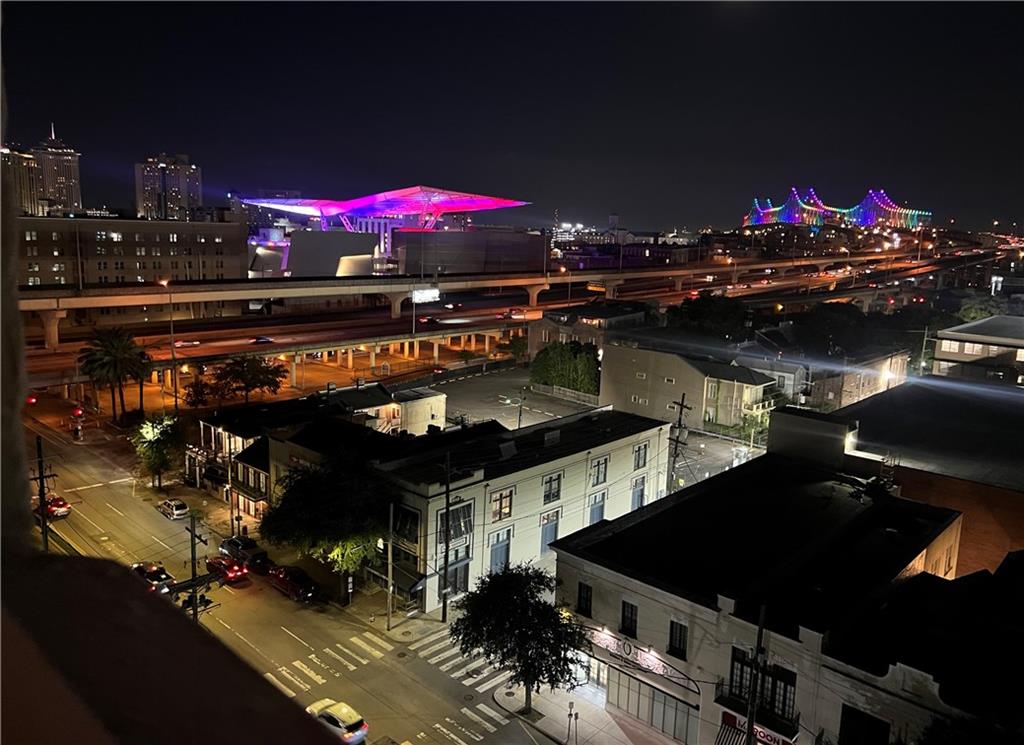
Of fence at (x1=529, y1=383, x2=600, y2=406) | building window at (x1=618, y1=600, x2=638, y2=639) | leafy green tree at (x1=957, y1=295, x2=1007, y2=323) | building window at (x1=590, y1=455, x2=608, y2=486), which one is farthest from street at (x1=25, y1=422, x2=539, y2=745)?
leafy green tree at (x1=957, y1=295, x2=1007, y2=323)

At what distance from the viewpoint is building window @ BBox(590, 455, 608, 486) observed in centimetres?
1972

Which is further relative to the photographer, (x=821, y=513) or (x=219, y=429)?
(x=219, y=429)

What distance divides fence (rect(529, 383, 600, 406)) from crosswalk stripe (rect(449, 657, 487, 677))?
20.2m

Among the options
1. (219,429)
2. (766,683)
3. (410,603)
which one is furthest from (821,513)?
(219,429)

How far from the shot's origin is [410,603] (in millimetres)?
16500

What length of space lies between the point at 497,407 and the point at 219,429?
12.5 meters

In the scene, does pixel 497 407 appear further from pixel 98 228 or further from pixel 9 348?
pixel 98 228

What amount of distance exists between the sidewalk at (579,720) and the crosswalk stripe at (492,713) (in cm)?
21

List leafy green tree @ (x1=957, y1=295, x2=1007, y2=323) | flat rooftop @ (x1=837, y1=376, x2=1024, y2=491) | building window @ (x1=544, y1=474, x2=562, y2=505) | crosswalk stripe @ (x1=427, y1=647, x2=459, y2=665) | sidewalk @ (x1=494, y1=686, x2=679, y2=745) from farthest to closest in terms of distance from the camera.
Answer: leafy green tree @ (x1=957, y1=295, x2=1007, y2=323), building window @ (x1=544, y1=474, x2=562, y2=505), flat rooftop @ (x1=837, y1=376, x2=1024, y2=491), crosswalk stripe @ (x1=427, y1=647, x2=459, y2=665), sidewalk @ (x1=494, y1=686, x2=679, y2=745)

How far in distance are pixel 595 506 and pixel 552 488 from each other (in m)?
2.08

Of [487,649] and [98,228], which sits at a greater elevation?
[98,228]

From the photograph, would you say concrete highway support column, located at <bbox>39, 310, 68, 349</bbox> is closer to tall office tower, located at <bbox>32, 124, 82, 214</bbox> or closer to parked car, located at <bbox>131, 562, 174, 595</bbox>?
parked car, located at <bbox>131, 562, 174, 595</bbox>

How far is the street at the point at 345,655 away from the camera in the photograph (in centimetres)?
1256

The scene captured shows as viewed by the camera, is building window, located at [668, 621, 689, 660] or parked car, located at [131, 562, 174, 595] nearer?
building window, located at [668, 621, 689, 660]
